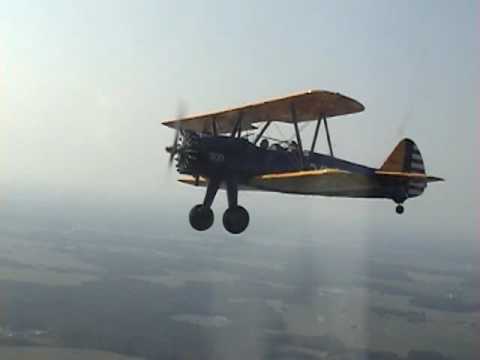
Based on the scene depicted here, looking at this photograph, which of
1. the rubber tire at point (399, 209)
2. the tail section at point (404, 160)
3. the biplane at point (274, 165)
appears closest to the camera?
the biplane at point (274, 165)

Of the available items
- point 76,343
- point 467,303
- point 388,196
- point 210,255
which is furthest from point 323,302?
point 388,196

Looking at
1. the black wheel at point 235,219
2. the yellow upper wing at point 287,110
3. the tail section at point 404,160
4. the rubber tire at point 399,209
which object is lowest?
the black wheel at point 235,219

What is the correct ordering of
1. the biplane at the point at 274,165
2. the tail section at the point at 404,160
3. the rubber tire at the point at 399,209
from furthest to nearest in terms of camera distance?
the tail section at the point at 404,160
the rubber tire at the point at 399,209
the biplane at the point at 274,165

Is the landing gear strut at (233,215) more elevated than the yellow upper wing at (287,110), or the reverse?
the yellow upper wing at (287,110)

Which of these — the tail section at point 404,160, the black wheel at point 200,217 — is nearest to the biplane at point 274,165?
the black wheel at point 200,217

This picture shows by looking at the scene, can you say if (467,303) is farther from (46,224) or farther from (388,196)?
(46,224)

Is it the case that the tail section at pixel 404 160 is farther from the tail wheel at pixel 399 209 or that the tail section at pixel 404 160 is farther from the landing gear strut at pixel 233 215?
the landing gear strut at pixel 233 215

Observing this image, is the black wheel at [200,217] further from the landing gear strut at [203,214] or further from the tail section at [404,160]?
the tail section at [404,160]

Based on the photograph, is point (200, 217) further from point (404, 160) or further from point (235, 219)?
point (404, 160)

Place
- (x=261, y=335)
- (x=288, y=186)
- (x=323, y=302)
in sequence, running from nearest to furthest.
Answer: (x=288, y=186)
(x=261, y=335)
(x=323, y=302)

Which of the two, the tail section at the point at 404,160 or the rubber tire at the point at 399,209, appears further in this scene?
Result: the tail section at the point at 404,160
